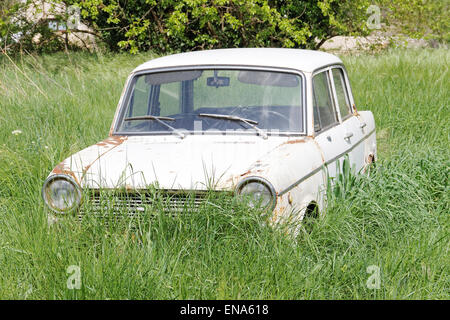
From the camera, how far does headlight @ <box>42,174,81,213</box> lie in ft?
13.4

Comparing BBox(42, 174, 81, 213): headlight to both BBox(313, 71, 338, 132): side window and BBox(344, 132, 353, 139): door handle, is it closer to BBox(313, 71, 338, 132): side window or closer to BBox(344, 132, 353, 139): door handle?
BBox(313, 71, 338, 132): side window

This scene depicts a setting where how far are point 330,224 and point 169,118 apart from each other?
1.49m

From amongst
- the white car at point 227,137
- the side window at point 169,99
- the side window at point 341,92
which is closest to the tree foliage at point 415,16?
the side window at point 341,92

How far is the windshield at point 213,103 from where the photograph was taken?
4792mm

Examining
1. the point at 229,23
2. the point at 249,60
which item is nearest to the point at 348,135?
the point at 249,60

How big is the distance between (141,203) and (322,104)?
1862 mm

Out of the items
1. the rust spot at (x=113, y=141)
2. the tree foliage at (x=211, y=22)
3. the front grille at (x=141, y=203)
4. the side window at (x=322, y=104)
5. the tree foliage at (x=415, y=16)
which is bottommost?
the front grille at (x=141, y=203)

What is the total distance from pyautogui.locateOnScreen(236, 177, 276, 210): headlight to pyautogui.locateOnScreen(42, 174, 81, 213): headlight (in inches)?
41.4

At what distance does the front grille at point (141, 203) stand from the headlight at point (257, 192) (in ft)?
0.81

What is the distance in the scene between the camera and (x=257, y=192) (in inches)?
151

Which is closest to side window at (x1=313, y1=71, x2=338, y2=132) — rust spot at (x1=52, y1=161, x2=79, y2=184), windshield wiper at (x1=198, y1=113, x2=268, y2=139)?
windshield wiper at (x1=198, y1=113, x2=268, y2=139)

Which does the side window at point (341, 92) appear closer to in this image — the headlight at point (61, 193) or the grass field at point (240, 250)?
the grass field at point (240, 250)

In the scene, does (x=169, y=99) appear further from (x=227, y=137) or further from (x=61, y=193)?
(x=61, y=193)
